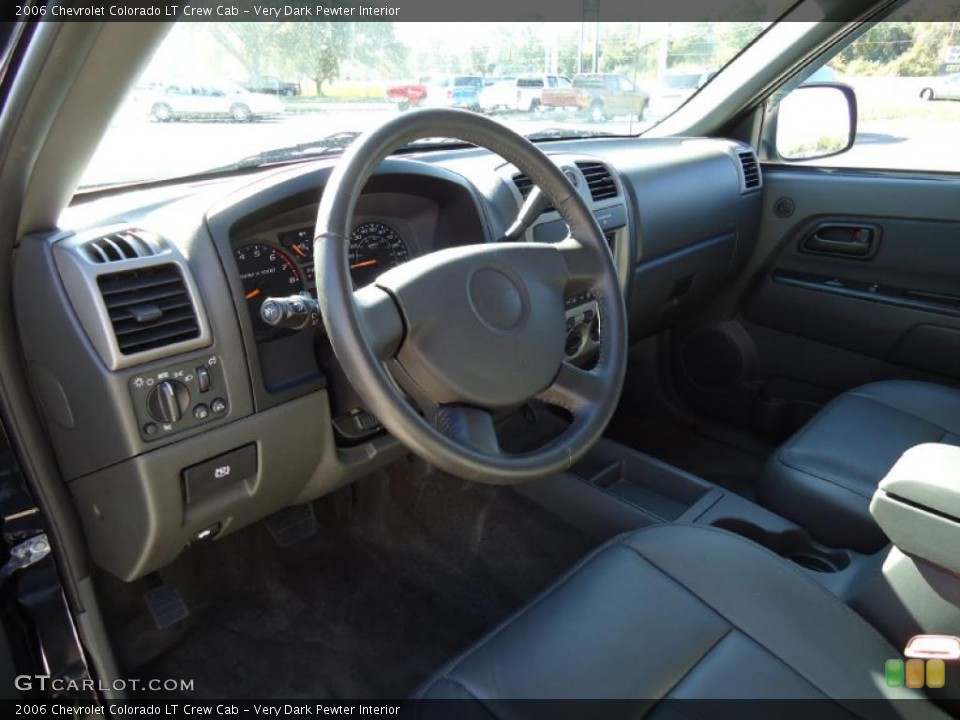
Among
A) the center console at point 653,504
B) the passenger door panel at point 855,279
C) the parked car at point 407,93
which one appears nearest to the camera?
the parked car at point 407,93

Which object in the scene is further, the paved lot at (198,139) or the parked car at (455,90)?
the parked car at (455,90)

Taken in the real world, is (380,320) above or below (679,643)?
above

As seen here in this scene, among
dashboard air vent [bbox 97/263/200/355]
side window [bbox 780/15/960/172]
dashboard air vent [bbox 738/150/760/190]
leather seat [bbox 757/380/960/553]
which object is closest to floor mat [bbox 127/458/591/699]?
leather seat [bbox 757/380/960/553]

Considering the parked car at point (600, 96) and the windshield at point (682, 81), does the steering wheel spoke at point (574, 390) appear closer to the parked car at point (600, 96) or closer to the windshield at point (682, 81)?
the parked car at point (600, 96)

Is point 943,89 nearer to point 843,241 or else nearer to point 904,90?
point 904,90

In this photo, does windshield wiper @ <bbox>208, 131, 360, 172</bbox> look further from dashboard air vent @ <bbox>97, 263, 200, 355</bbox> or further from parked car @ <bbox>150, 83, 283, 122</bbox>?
dashboard air vent @ <bbox>97, 263, 200, 355</bbox>

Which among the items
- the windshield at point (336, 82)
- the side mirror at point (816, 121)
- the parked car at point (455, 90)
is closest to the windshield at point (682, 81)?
the windshield at point (336, 82)

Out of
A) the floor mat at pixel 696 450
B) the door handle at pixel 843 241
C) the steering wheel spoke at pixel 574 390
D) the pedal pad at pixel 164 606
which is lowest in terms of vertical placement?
the floor mat at pixel 696 450

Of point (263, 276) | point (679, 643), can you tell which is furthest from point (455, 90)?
point (679, 643)

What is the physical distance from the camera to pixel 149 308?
117 cm

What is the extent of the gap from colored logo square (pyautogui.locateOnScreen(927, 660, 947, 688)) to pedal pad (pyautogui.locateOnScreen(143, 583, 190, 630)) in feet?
5.18

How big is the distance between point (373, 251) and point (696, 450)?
1609 mm

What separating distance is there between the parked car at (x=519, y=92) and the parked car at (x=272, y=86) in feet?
1.74

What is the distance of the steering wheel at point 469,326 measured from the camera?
1.04m
